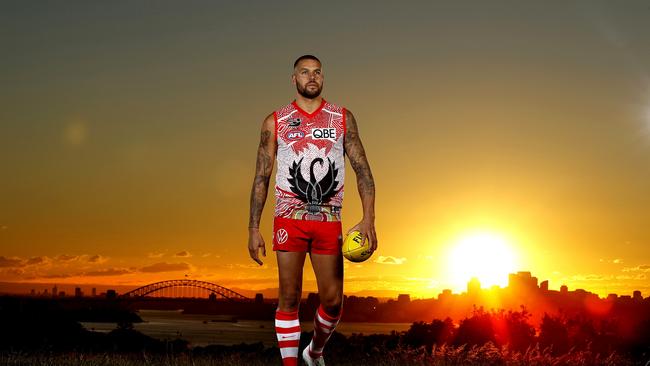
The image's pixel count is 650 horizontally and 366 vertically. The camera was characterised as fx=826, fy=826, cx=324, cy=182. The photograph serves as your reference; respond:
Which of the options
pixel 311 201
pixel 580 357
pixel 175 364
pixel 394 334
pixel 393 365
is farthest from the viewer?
pixel 394 334

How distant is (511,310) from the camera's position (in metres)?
55.2

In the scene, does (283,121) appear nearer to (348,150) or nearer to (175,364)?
(348,150)

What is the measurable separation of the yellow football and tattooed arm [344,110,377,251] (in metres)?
0.23

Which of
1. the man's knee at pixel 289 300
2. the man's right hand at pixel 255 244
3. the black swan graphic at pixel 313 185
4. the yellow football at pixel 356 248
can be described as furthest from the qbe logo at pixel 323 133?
the man's knee at pixel 289 300

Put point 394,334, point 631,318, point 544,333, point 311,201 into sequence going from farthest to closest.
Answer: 1. point 631,318
2. point 544,333
3. point 394,334
4. point 311,201

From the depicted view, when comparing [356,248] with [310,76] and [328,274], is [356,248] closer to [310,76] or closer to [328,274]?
[328,274]


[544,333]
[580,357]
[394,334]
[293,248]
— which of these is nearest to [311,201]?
[293,248]

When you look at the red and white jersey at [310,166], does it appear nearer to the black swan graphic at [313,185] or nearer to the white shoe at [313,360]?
the black swan graphic at [313,185]

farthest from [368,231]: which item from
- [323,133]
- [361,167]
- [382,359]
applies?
[382,359]

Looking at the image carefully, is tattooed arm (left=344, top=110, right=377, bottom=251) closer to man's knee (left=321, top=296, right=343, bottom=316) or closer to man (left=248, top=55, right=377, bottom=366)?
man (left=248, top=55, right=377, bottom=366)

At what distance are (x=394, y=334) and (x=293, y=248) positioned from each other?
1151 inches

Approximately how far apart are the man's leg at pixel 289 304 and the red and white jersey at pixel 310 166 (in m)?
0.57

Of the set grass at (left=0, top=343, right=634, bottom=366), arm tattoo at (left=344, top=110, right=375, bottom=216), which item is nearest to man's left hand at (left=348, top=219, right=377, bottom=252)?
arm tattoo at (left=344, top=110, right=375, bottom=216)

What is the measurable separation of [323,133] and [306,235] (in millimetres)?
1290
